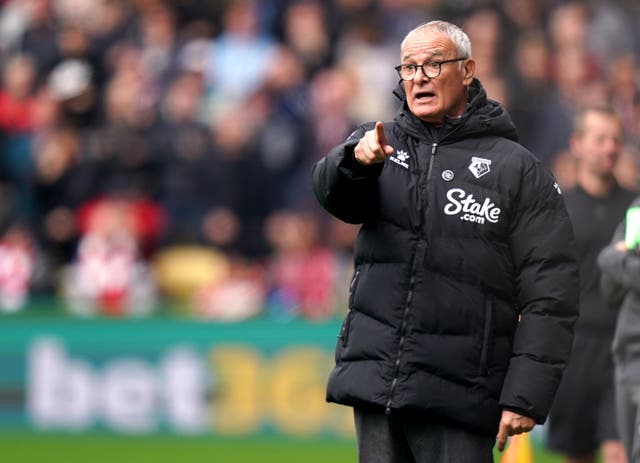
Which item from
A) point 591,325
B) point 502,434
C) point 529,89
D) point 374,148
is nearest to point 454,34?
point 374,148

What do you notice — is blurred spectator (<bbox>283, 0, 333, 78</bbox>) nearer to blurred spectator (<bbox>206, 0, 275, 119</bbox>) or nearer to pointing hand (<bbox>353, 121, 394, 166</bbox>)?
blurred spectator (<bbox>206, 0, 275, 119</bbox>)

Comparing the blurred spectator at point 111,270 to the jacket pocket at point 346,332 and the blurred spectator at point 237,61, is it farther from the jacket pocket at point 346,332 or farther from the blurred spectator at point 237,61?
the jacket pocket at point 346,332

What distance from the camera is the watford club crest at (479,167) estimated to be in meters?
6.18

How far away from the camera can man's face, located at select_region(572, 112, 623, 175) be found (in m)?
8.88

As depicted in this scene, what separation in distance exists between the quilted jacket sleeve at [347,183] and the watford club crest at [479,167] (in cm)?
38

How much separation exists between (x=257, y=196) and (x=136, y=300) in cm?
152

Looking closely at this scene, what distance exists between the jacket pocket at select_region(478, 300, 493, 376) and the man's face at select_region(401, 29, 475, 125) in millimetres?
795

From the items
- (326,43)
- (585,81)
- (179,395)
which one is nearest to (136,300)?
(179,395)

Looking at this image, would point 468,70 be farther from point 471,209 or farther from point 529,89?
point 529,89

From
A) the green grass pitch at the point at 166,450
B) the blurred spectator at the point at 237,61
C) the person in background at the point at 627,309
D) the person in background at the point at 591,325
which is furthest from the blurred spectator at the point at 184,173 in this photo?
the person in background at the point at 627,309

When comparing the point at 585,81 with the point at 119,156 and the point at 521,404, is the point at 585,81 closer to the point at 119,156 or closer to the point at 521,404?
A: the point at 119,156

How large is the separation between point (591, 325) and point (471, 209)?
131 inches

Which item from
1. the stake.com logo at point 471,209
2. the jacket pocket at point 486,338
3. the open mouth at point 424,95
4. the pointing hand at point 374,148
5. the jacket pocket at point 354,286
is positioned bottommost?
the jacket pocket at point 486,338

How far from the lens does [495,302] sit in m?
6.12
